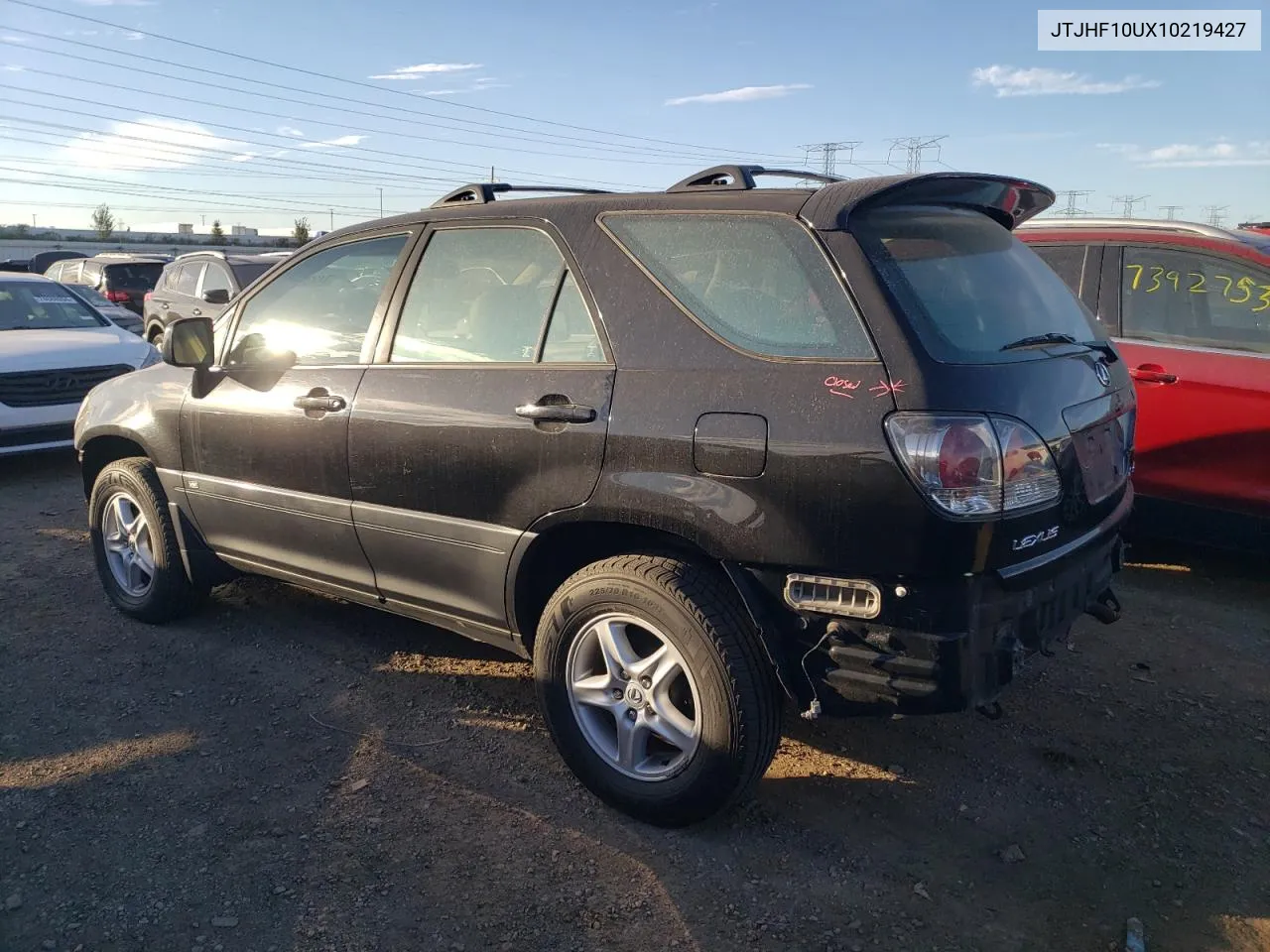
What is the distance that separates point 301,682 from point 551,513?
1.64 m

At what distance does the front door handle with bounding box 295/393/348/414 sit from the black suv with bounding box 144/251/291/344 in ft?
31.0

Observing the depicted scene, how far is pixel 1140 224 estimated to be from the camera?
541cm

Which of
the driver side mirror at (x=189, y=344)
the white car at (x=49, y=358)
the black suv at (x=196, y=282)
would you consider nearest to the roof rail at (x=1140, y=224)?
the driver side mirror at (x=189, y=344)

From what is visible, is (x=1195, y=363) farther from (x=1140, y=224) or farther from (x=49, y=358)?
(x=49, y=358)

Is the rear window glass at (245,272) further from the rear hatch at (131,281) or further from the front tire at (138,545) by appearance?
the front tire at (138,545)

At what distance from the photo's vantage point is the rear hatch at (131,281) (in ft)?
60.2

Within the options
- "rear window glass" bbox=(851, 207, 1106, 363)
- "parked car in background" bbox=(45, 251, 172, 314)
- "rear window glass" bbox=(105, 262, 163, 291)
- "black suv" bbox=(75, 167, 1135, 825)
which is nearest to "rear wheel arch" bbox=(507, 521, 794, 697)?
"black suv" bbox=(75, 167, 1135, 825)

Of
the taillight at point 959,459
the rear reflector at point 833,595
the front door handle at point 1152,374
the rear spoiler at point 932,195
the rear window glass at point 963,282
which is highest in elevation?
the rear spoiler at point 932,195

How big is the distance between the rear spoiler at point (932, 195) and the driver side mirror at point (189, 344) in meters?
2.62

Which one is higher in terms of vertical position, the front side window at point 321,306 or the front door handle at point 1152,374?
the front side window at point 321,306

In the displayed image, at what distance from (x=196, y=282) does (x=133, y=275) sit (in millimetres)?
5843

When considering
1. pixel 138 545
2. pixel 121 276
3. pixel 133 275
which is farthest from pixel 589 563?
pixel 133 275

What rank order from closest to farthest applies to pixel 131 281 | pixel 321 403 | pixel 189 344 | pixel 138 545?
pixel 321 403
pixel 189 344
pixel 138 545
pixel 131 281

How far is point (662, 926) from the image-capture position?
2.54m
